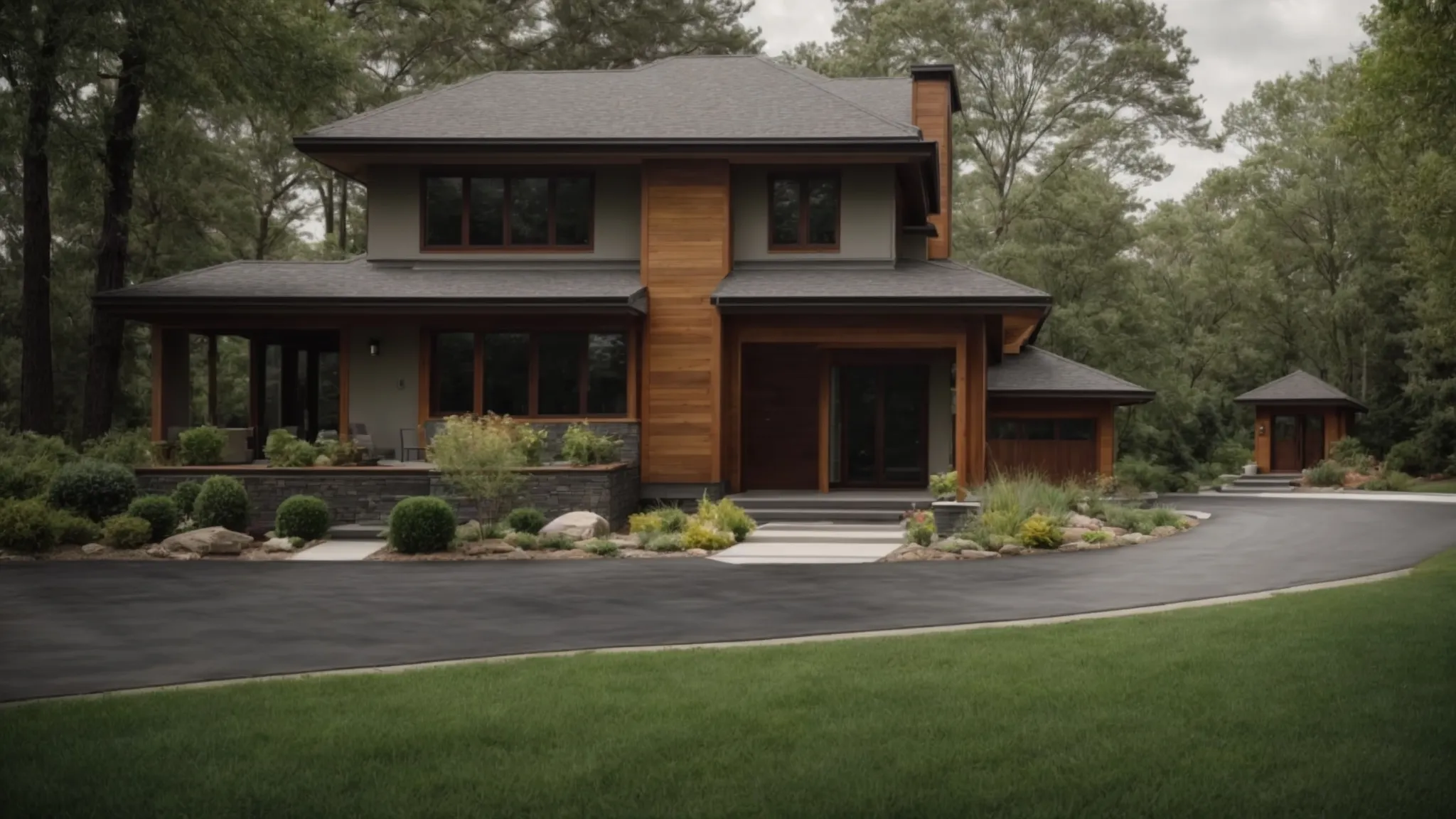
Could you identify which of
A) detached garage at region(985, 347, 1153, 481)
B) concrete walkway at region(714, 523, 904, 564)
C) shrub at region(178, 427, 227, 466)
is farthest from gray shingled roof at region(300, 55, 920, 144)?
concrete walkway at region(714, 523, 904, 564)

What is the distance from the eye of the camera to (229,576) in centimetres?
1440

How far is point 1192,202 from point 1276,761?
60.6 meters

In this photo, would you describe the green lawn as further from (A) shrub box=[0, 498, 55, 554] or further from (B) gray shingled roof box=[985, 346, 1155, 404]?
(B) gray shingled roof box=[985, 346, 1155, 404]

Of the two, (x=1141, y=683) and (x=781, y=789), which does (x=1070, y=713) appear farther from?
(x=781, y=789)

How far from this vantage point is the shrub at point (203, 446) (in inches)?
816

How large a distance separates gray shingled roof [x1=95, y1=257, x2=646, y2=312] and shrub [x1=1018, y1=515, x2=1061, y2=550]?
789 centimetres

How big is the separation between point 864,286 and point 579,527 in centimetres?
753

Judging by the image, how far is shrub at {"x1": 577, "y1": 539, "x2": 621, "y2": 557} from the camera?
54.7ft

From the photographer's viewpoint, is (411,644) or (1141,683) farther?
(411,644)

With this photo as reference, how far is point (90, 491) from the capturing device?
1781 centimetres

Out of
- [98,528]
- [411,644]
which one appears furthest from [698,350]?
[411,644]

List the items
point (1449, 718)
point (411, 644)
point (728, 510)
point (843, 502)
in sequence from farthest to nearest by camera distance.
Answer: point (843, 502) → point (728, 510) → point (411, 644) → point (1449, 718)

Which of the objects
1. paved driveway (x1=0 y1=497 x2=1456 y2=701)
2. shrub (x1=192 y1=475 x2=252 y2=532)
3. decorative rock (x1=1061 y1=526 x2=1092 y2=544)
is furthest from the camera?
shrub (x1=192 y1=475 x2=252 y2=532)

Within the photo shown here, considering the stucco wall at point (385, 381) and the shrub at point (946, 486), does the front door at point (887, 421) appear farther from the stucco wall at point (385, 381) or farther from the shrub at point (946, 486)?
the stucco wall at point (385, 381)
